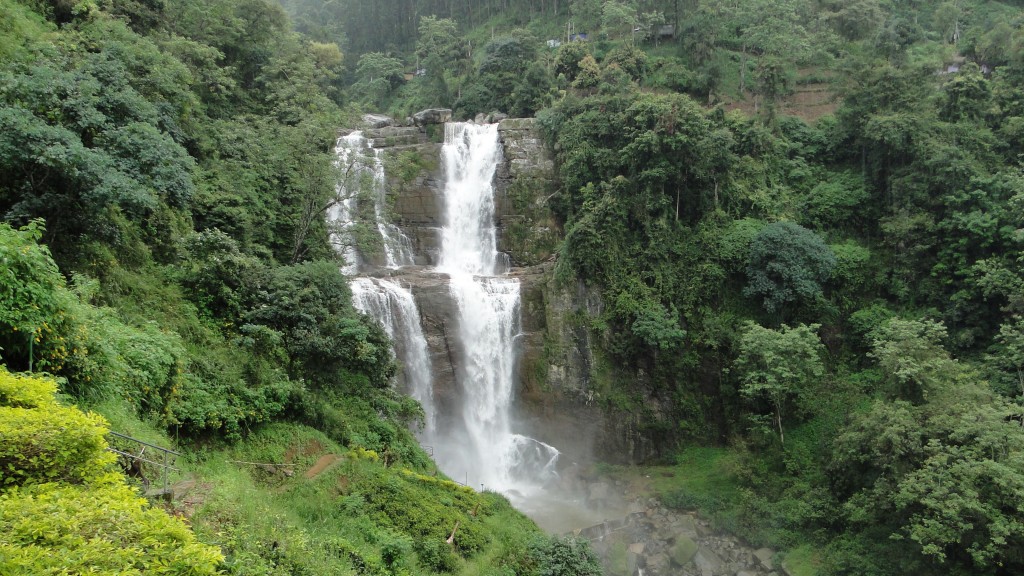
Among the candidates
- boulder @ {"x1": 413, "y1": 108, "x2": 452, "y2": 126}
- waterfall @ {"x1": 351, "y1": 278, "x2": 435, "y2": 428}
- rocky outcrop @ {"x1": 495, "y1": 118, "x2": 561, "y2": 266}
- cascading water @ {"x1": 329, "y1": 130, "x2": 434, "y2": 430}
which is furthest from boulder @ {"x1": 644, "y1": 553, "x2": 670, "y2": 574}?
boulder @ {"x1": 413, "y1": 108, "x2": 452, "y2": 126}

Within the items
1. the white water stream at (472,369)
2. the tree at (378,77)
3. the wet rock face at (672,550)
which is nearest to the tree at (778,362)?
the wet rock face at (672,550)

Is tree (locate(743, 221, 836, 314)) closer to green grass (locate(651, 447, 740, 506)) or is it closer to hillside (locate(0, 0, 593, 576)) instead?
green grass (locate(651, 447, 740, 506))

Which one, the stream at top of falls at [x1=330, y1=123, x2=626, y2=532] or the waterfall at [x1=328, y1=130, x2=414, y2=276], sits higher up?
the waterfall at [x1=328, y1=130, x2=414, y2=276]

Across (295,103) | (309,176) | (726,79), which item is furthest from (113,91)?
(726,79)

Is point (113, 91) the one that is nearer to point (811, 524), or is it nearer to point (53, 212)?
point (53, 212)

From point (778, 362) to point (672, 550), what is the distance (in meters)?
7.08

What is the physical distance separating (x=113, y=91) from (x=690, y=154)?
19.2 meters

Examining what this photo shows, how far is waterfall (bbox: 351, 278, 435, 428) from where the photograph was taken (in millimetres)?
21094

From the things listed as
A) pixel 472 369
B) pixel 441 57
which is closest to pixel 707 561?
pixel 472 369

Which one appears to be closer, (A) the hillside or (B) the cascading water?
(A) the hillside

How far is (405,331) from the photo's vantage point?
21500 mm

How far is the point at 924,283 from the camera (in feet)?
74.1

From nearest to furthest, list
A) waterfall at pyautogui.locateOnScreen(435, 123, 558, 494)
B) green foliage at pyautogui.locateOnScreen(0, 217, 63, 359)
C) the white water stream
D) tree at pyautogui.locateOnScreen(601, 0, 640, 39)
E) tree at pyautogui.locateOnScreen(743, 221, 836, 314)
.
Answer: green foliage at pyautogui.locateOnScreen(0, 217, 63, 359) < the white water stream < waterfall at pyautogui.locateOnScreen(435, 123, 558, 494) < tree at pyautogui.locateOnScreen(743, 221, 836, 314) < tree at pyautogui.locateOnScreen(601, 0, 640, 39)

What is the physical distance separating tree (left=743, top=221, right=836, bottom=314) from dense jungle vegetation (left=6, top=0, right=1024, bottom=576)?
0.36 feet
